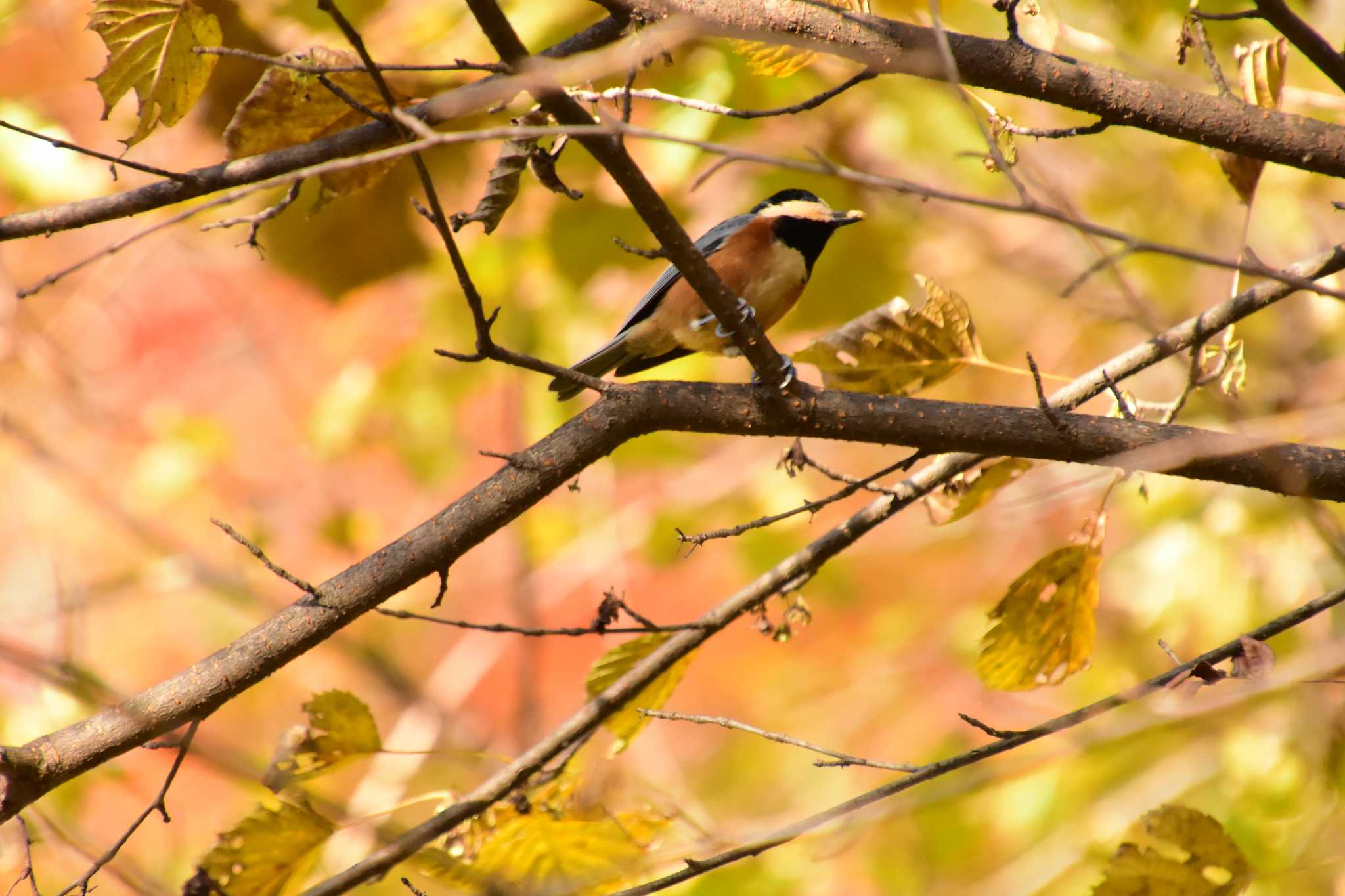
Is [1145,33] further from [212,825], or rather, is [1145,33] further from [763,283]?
[212,825]

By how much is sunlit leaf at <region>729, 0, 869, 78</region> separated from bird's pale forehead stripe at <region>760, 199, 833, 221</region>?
4.51 feet

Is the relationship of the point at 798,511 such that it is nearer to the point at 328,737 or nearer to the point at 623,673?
the point at 623,673

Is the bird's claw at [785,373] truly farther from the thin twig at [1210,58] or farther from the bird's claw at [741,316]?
the thin twig at [1210,58]

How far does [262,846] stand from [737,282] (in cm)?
198

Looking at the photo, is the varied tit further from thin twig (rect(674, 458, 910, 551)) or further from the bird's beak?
thin twig (rect(674, 458, 910, 551))

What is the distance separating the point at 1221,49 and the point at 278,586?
5.36 meters

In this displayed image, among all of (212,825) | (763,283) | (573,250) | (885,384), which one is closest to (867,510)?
(885,384)

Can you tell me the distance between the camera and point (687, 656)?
2535 mm

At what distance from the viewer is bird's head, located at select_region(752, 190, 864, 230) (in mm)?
3578

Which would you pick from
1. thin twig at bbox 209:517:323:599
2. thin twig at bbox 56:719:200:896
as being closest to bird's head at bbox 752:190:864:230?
thin twig at bbox 209:517:323:599

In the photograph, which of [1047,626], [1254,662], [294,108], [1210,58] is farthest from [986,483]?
[294,108]

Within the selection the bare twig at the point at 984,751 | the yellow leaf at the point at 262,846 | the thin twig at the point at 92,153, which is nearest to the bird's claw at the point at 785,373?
the bare twig at the point at 984,751

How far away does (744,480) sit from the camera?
566cm

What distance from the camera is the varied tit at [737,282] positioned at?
3.34 metres
